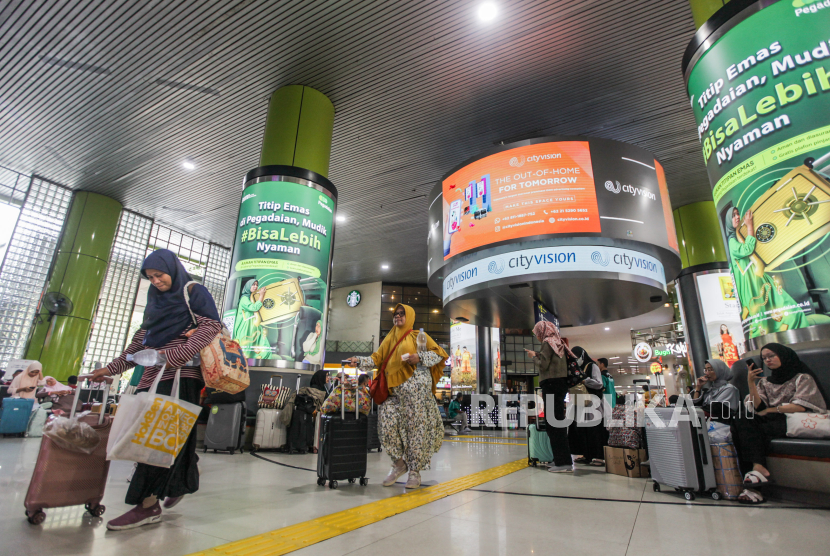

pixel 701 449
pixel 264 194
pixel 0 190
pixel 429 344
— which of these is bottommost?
pixel 701 449

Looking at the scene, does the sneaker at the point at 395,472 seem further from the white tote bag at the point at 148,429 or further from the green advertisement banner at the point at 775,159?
the green advertisement banner at the point at 775,159

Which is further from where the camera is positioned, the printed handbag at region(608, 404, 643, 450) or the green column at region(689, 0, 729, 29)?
the green column at region(689, 0, 729, 29)

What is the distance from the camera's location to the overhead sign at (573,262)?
7087mm

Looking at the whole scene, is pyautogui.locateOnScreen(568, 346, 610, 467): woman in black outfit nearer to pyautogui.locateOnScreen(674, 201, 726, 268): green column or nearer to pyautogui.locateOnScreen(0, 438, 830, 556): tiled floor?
pyautogui.locateOnScreen(0, 438, 830, 556): tiled floor

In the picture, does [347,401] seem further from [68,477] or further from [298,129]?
[298,129]

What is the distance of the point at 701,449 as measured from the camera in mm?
3033

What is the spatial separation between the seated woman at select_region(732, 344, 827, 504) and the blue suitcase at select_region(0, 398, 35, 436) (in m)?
9.10

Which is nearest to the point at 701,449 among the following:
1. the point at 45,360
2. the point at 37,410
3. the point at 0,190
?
the point at 37,410

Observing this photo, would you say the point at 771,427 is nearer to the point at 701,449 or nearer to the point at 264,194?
the point at 701,449

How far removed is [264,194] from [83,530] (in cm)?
563

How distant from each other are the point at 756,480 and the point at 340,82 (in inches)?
330

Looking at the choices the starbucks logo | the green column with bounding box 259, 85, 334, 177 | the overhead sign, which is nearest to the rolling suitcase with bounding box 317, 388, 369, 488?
the starbucks logo

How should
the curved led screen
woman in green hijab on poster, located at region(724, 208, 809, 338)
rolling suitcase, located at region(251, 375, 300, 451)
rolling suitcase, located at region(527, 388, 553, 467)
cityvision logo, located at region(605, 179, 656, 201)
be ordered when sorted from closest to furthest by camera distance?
woman in green hijab on poster, located at region(724, 208, 809, 338) < rolling suitcase, located at region(527, 388, 553, 467) < rolling suitcase, located at region(251, 375, 300, 451) < the curved led screen < cityvision logo, located at region(605, 179, 656, 201)

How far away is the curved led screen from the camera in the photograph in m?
7.22
